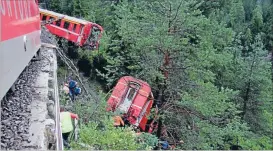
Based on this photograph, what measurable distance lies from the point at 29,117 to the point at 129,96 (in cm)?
980

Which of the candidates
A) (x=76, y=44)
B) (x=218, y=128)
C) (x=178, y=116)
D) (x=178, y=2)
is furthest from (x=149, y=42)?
(x=76, y=44)

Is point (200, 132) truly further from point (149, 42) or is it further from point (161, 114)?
point (149, 42)

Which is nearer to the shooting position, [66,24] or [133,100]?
[133,100]

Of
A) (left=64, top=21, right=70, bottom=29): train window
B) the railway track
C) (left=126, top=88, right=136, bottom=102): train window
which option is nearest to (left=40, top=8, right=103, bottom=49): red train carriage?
(left=64, top=21, right=70, bottom=29): train window

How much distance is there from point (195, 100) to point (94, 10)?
14449 millimetres

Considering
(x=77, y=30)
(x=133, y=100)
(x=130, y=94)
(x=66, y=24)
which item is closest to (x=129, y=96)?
(x=130, y=94)

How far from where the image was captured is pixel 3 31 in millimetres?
3715

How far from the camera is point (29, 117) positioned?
479 centimetres

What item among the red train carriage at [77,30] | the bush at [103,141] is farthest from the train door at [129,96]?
the bush at [103,141]

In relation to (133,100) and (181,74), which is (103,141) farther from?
(133,100)

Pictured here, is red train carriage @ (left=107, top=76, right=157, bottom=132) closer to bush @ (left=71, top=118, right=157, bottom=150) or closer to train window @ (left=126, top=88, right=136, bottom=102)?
train window @ (left=126, top=88, right=136, bottom=102)

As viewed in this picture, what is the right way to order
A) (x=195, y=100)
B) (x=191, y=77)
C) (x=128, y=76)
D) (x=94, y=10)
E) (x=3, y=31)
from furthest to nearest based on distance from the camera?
(x=94, y=10) → (x=128, y=76) → (x=191, y=77) → (x=195, y=100) → (x=3, y=31)

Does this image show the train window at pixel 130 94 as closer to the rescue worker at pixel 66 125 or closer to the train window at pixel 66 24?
the train window at pixel 66 24

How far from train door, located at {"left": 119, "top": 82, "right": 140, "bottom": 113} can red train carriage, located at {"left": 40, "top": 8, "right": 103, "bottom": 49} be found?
6033mm
